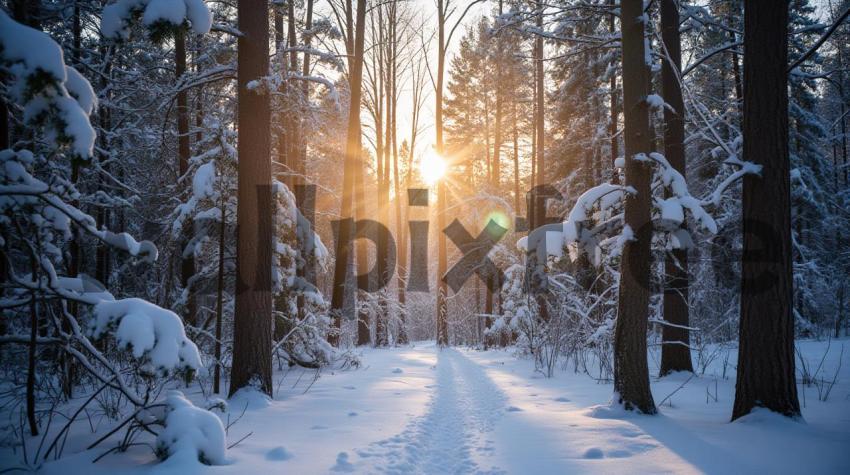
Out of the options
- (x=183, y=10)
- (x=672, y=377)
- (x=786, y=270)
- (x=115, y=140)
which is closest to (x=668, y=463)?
(x=786, y=270)

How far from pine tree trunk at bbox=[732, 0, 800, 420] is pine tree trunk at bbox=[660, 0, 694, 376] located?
10.7ft

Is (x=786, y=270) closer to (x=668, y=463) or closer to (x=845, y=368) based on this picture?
(x=668, y=463)

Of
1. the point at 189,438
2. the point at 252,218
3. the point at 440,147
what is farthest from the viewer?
the point at 440,147

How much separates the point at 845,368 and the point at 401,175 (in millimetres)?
22801

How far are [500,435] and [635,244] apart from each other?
2.73 m

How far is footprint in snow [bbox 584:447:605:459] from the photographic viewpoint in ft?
12.1

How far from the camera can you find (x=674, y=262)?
25.7 ft

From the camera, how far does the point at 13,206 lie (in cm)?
329

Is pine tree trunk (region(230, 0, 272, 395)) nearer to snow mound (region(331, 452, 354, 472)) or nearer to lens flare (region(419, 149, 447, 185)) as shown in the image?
snow mound (region(331, 452, 354, 472))

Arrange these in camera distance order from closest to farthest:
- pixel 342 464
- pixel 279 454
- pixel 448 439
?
1. pixel 342 464
2. pixel 279 454
3. pixel 448 439

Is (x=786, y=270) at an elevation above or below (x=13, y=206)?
below

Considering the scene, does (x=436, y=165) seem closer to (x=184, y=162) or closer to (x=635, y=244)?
(x=184, y=162)

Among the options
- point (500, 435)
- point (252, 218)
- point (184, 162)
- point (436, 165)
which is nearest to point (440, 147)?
point (436, 165)

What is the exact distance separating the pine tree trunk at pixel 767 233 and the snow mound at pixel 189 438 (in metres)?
5.18
